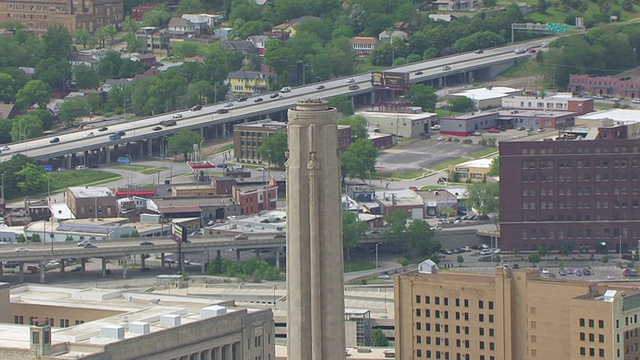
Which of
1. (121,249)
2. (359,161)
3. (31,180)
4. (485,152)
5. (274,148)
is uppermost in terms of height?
(274,148)

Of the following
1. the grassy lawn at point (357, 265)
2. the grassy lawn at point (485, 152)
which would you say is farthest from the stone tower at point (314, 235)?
the grassy lawn at point (485, 152)

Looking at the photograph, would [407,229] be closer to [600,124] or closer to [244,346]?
[600,124]

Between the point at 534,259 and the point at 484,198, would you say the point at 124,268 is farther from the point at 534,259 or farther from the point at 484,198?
the point at 484,198

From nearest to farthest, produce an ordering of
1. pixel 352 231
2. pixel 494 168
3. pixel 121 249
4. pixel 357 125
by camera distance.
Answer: pixel 121 249 → pixel 352 231 → pixel 494 168 → pixel 357 125

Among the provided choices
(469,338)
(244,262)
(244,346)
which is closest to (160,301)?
(244,346)

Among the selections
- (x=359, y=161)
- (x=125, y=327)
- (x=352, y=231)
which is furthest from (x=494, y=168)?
(x=125, y=327)

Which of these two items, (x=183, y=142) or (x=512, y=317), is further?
(x=183, y=142)
